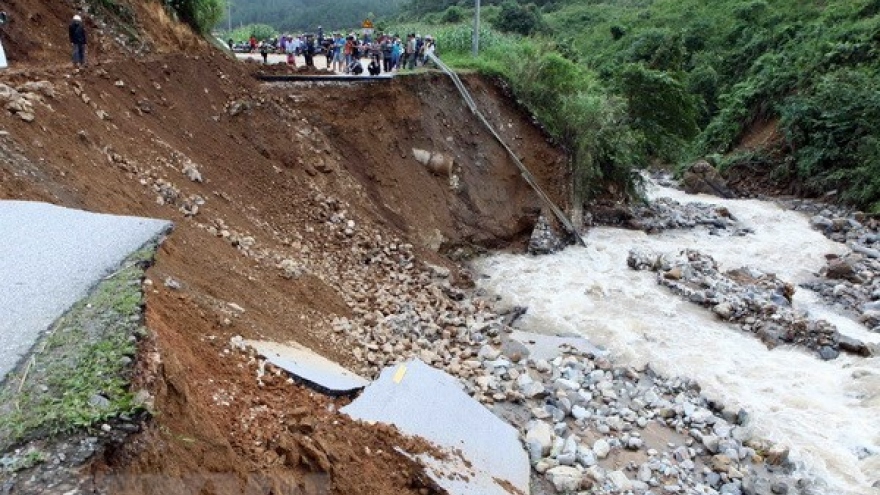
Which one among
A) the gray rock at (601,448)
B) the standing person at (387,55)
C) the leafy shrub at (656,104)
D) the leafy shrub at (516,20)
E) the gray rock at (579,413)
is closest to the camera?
the gray rock at (601,448)

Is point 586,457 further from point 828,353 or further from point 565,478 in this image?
point 828,353

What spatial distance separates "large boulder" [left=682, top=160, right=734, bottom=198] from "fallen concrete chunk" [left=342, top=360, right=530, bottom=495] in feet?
67.4

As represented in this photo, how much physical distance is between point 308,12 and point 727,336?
3605 inches

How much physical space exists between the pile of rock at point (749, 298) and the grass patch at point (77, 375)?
38.6 ft

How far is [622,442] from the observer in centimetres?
946

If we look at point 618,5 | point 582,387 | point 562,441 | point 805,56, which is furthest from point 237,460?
point 618,5

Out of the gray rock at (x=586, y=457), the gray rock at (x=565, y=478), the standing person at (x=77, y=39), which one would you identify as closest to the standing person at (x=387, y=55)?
the standing person at (x=77, y=39)

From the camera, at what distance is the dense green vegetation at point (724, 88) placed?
19.5m

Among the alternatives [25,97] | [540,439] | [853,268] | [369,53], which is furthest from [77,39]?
[853,268]

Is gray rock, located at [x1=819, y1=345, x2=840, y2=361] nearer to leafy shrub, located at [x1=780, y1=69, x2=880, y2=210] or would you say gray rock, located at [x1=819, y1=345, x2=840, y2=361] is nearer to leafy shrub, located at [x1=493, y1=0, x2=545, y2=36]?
leafy shrub, located at [x1=780, y1=69, x2=880, y2=210]

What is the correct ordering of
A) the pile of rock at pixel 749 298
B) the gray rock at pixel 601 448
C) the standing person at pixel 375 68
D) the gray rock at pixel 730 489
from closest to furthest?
the gray rock at pixel 730 489 → the gray rock at pixel 601 448 → the pile of rock at pixel 749 298 → the standing person at pixel 375 68

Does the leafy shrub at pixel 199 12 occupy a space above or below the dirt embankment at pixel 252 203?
above

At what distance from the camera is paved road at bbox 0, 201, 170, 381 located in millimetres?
5027

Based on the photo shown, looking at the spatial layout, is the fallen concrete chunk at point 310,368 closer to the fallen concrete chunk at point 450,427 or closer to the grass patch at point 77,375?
the fallen concrete chunk at point 450,427
